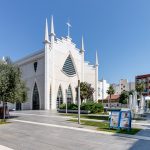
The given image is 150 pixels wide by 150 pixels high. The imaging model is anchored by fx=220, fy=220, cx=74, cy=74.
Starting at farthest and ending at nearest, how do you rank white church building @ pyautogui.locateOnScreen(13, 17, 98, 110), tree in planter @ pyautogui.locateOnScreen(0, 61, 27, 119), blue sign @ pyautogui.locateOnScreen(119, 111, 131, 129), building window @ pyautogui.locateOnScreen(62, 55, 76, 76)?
building window @ pyautogui.locateOnScreen(62, 55, 76, 76)
white church building @ pyautogui.locateOnScreen(13, 17, 98, 110)
tree in planter @ pyautogui.locateOnScreen(0, 61, 27, 119)
blue sign @ pyautogui.locateOnScreen(119, 111, 131, 129)

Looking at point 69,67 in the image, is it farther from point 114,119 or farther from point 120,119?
point 120,119

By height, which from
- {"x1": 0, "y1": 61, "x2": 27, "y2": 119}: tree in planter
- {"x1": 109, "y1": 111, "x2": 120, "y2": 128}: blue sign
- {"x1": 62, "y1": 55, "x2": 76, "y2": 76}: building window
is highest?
{"x1": 62, "y1": 55, "x2": 76, "y2": 76}: building window

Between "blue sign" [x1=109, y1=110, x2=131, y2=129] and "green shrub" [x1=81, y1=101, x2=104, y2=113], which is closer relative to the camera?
"blue sign" [x1=109, y1=110, x2=131, y2=129]

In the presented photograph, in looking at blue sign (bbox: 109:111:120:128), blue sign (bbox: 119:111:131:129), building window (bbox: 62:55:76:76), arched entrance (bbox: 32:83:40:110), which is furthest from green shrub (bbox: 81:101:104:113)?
building window (bbox: 62:55:76:76)

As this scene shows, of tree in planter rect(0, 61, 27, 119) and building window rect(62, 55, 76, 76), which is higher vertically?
building window rect(62, 55, 76, 76)

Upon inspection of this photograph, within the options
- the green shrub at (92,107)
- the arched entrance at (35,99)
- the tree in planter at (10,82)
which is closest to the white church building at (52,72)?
the arched entrance at (35,99)

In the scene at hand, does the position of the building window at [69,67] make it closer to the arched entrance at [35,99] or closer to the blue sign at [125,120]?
the arched entrance at [35,99]

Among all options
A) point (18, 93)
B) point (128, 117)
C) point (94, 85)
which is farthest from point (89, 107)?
point (94, 85)

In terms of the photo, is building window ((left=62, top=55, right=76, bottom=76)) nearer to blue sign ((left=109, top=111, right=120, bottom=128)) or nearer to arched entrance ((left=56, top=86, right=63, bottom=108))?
arched entrance ((left=56, top=86, right=63, bottom=108))

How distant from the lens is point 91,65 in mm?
69812

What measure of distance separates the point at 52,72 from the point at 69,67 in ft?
26.9

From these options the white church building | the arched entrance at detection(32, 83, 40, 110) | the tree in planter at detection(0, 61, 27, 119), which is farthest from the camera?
the arched entrance at detection(32, 83, 40, 110)

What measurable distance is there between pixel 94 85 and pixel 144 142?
2351 inches

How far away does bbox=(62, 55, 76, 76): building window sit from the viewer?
194 ft
